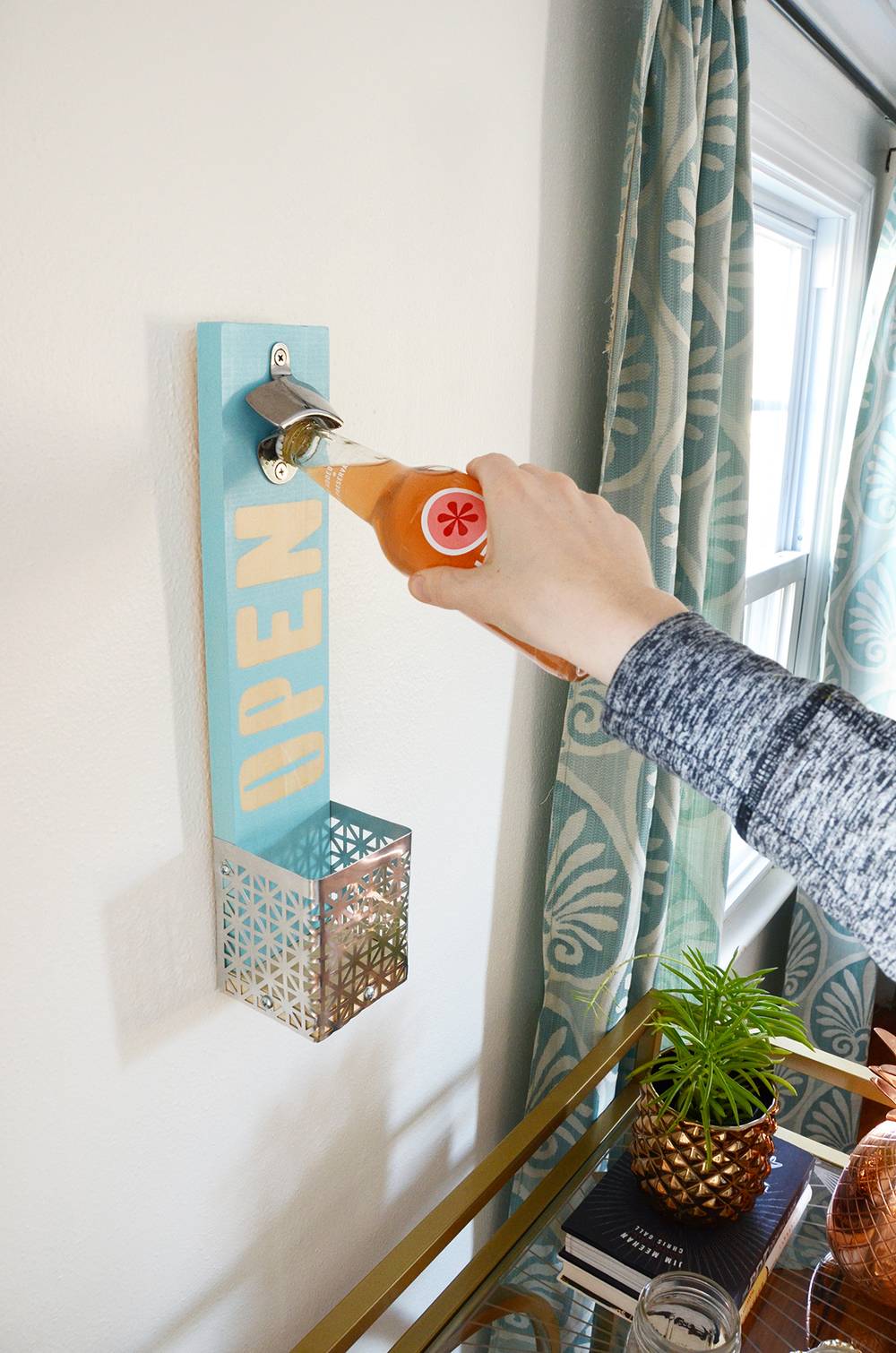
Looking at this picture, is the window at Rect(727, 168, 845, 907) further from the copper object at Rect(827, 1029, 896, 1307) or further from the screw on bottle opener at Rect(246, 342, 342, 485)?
the screw on bottle opener at Rect(246, 342, 342, 485)

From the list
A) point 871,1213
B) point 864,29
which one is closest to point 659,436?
point 871,1213

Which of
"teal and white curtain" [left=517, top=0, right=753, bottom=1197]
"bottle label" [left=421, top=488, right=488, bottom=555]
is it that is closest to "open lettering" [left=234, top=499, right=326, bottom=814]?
"bottle label" [left=421, top=488, right=488, bottom=555]

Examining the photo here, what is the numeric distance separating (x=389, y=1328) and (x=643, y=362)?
110 cm

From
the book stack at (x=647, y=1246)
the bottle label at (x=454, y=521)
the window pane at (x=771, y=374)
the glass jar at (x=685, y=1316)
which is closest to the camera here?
the bottle label at (x=454, y=521)

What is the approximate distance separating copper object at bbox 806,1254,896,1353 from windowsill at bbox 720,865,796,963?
929 millimetres

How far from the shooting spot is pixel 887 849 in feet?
1.74

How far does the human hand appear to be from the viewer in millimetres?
605

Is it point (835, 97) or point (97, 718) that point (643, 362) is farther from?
point (835, 97)

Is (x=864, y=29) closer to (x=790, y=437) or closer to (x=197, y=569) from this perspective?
(x=790, y=437)

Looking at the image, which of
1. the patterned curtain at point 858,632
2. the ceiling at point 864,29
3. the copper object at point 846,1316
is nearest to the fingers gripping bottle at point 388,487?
the copper object at point 846,1316

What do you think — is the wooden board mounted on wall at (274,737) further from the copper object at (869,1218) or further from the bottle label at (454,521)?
the copper object at (869,1218)

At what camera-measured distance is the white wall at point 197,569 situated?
60cm

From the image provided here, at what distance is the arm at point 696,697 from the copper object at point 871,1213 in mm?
544

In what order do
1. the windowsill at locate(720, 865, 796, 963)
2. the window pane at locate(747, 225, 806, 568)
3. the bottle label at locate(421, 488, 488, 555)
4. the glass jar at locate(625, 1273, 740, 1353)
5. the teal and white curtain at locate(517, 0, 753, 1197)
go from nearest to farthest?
1. the bottle label at locate(421, 488, 488, 555)
2. the glass jar at locate(625, 1273, 740, 1353)
3. the teal and white curtain at locate(517, 0, 753, 1197)
4. the windowsill at locate(720, 865, 796, 963)
5. the window pane at locate(747, 225, 806, 568)
